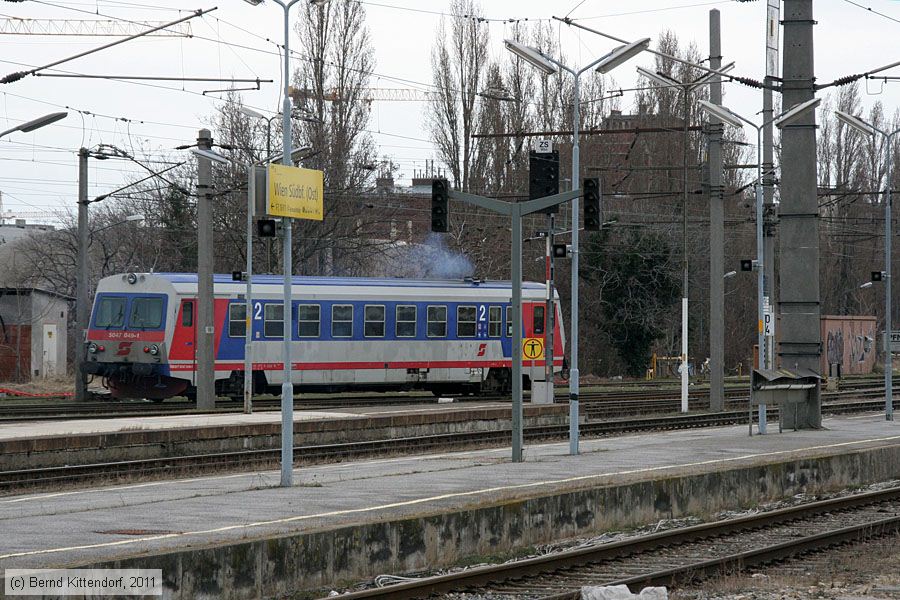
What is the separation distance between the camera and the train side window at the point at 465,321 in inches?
1554

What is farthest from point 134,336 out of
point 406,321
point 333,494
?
point 333,494

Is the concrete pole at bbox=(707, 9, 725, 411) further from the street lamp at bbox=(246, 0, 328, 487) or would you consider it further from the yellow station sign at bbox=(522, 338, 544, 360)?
the street lamp at bbox=(246, 0, 328, 487)

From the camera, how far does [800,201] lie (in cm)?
2566

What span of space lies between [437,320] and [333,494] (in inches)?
908

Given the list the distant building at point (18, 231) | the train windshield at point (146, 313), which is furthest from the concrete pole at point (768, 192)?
the distant building at point (18, 231)

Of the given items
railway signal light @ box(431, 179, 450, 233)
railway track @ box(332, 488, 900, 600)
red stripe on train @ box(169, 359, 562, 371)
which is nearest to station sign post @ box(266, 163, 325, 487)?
railway signal light @ box(431, 179, 450, 233)

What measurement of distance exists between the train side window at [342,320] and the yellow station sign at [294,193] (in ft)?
64.3

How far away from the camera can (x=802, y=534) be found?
1504 centimetres

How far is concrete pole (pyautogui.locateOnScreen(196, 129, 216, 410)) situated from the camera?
109 feet

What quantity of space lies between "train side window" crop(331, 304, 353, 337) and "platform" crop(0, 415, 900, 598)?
557 inches

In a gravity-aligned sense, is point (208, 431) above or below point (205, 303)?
below

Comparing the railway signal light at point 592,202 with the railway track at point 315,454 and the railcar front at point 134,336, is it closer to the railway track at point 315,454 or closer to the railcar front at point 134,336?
the railway track at point 315,454

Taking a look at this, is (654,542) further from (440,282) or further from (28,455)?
(440,282)

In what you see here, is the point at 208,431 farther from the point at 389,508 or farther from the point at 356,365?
the point at 356,365
